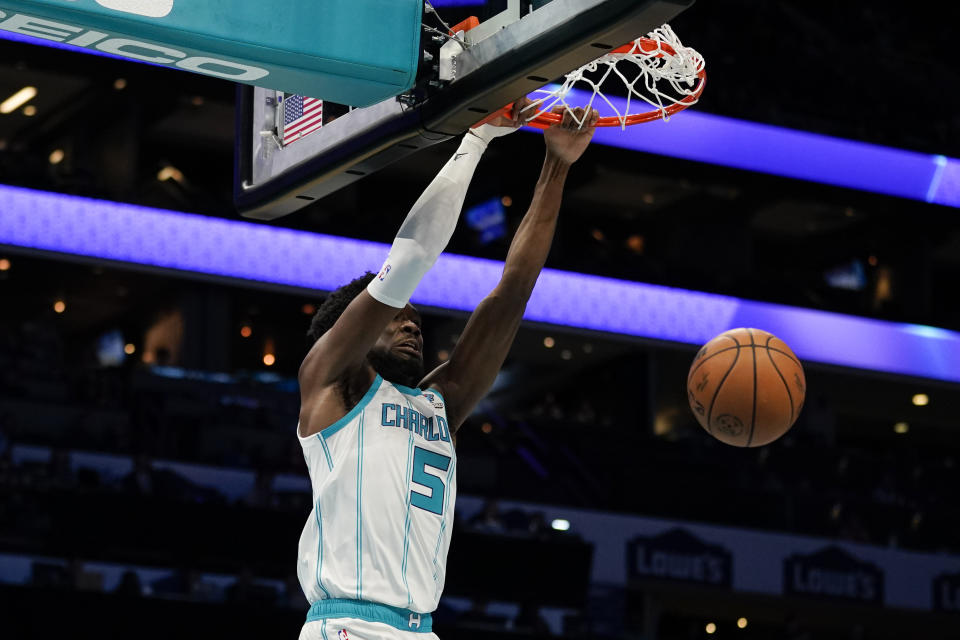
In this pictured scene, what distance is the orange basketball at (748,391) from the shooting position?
4.95 m

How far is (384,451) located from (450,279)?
37.0 ft

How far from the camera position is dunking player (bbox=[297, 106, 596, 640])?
3092 millimetres

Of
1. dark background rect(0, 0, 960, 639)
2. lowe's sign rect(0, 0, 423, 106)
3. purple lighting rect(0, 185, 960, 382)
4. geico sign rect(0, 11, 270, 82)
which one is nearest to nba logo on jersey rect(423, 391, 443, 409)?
lowe's sign rect(0, 0, 423, 106)

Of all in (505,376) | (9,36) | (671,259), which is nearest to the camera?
(9,36)

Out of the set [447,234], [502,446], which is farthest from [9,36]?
[447,234]

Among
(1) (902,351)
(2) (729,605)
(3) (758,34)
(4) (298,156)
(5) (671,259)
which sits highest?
(3) (758,34)

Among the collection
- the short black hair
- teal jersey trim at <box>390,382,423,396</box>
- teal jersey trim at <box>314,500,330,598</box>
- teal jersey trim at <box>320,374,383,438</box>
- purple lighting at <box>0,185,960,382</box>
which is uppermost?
purple lighting at <box>0,185,960,382</box>

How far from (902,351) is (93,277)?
10551 millimetres

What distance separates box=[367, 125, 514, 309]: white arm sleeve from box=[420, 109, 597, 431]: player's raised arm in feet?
1.34

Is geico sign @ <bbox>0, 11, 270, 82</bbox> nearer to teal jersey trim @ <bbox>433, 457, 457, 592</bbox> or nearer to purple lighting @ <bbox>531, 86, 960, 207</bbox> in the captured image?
teal jersey trim @ <bbox>433, 457, 457, 592</bbox>

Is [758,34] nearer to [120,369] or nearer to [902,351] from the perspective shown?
[902,351]

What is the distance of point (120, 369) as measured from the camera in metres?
12.3

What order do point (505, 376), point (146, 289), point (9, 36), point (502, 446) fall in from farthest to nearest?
1. point (505, 376)
2. point (146, 289)
3. point (502, 446)
4. point (9, 36)

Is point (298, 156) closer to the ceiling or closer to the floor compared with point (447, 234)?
closer to the ceiling
